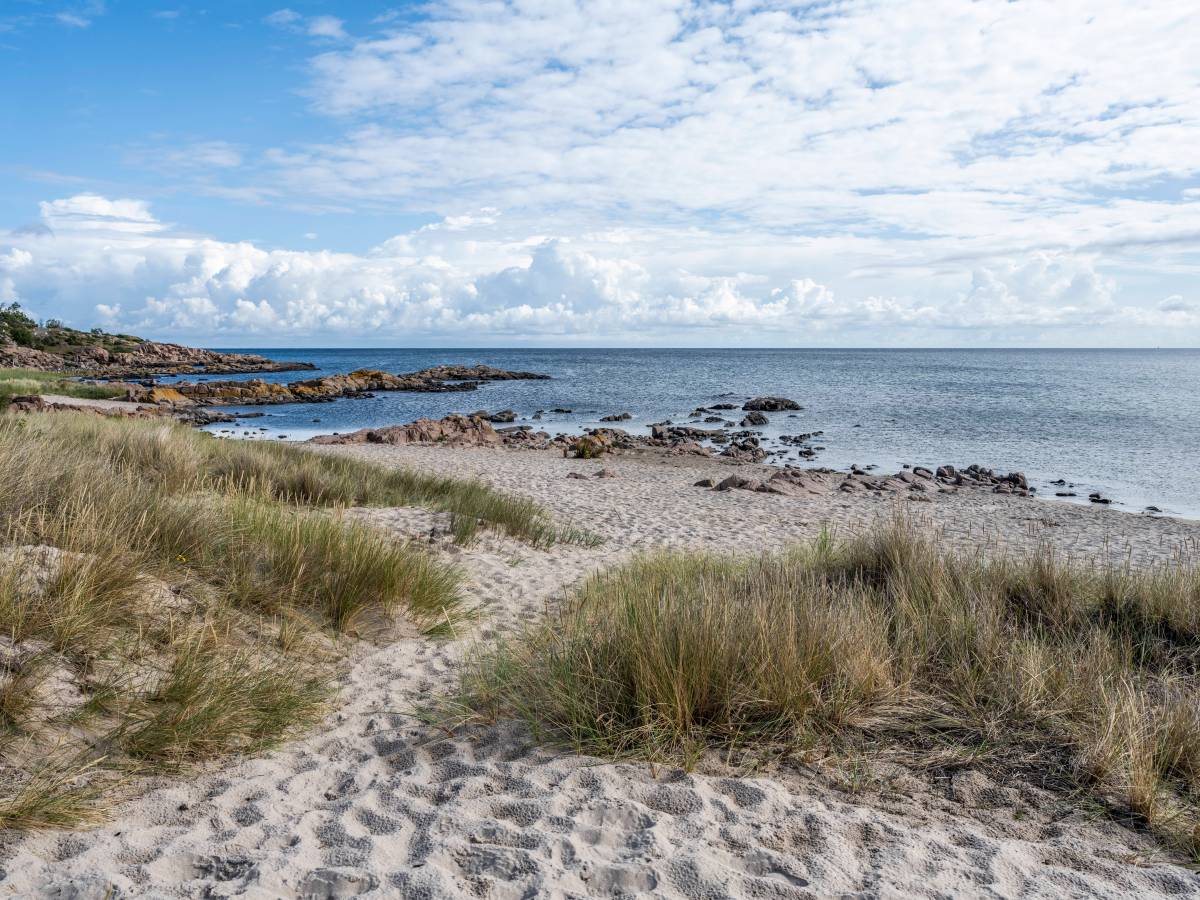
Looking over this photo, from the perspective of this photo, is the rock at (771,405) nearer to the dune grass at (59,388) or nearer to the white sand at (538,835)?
the dune grass at (59,388)

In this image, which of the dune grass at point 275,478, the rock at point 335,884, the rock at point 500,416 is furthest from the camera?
the rock at point 500,416

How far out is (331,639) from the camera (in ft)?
18.2

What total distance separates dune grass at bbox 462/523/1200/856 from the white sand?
22 centimetres

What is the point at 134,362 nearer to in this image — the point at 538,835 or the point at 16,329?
the point at 16,329

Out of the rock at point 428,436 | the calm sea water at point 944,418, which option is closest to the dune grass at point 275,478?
the rock at point 428,436

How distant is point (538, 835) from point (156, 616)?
313 cm

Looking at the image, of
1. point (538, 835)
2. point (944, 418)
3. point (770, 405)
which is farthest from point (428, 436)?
point (944, 418)

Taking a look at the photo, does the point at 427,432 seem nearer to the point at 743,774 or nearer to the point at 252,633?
the point at 252,633

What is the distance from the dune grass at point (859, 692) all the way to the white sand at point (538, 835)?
0.22m

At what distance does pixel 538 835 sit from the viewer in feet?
10.3

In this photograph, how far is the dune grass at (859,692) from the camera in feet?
12.0

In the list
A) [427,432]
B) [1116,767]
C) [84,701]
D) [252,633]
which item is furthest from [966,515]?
[427,432]

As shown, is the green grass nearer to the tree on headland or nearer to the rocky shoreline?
Answer: the rocky shoreline

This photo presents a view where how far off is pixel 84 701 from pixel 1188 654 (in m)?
6.76
